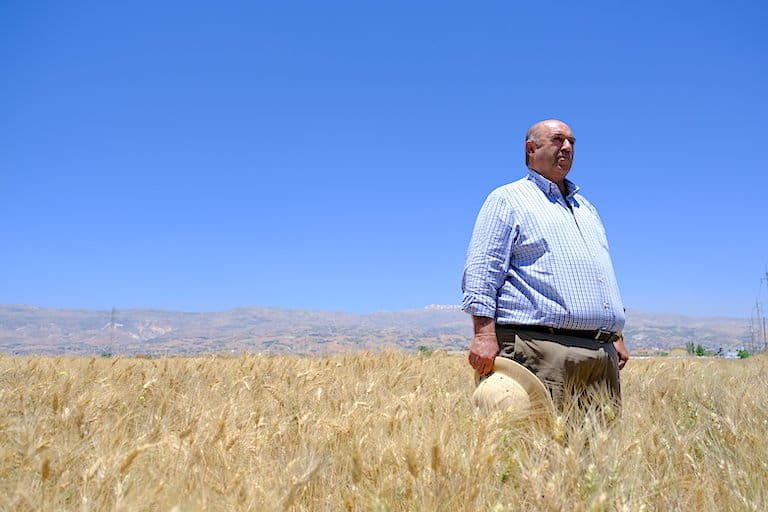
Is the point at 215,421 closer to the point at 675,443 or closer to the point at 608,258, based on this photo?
the point at 675,443

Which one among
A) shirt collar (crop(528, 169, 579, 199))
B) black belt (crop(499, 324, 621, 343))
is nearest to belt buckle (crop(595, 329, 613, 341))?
black belt (crop(499, 324, 621, 343))

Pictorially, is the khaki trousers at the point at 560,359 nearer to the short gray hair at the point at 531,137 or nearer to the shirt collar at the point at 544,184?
the shirt collar at the point at 544,184

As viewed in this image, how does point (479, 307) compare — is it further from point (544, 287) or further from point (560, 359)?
point (560, 359)

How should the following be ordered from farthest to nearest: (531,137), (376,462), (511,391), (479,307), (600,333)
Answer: (531,137)
(600,333)
(479,307)
(511,391)
(376,462)

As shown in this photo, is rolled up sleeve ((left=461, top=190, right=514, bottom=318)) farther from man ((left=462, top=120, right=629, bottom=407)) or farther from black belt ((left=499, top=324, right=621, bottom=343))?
black belt ((left=499, top=324, right=621, bottom=343))

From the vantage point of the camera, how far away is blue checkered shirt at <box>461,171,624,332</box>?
3277mm

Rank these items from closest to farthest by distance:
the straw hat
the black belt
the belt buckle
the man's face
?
the straw hat → the black belt → the belt buckle → the man's face

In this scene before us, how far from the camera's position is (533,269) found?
334 cm

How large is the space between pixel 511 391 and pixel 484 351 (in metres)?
0.28

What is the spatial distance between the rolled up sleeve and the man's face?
1.13 ft

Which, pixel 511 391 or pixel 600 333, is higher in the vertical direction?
→ pixel 600 333

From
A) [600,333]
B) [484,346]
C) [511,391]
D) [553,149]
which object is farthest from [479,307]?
[553,149]

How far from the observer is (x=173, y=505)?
5.39 ft

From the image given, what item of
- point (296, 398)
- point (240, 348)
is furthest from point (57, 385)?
point (240, 348)
